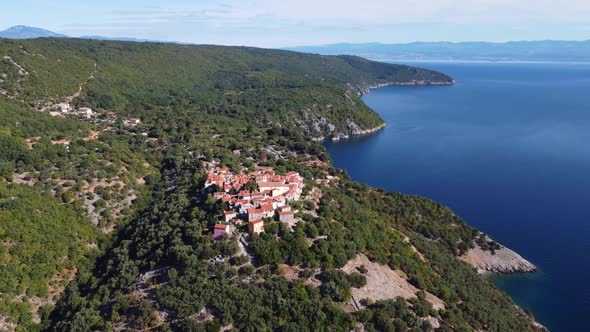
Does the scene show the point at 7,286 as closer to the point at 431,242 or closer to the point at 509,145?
the point at 431,242

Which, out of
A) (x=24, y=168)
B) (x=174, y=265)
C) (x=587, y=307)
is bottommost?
(x=587, y=307)

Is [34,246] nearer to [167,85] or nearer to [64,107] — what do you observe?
[64,107]

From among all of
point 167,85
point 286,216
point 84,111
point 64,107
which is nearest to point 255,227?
point 286,216

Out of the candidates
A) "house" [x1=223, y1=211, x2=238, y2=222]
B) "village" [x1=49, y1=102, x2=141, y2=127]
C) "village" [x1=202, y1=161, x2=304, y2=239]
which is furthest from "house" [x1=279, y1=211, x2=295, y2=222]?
"village" [x1=49, y1=102, x2=141, y2=127]

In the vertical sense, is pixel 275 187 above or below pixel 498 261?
above

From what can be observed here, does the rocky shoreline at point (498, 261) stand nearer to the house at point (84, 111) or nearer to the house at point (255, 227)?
the house at point (255, 227)

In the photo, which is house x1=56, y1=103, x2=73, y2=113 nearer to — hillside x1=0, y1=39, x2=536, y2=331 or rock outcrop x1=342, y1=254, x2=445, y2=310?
hillside x1=0, y1=39, x2=536, y2=331

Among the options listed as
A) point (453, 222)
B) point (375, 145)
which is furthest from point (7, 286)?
point (375, 145)

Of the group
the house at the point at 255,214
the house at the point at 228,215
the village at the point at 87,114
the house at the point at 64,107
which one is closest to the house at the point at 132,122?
the village at the point at 87,114
